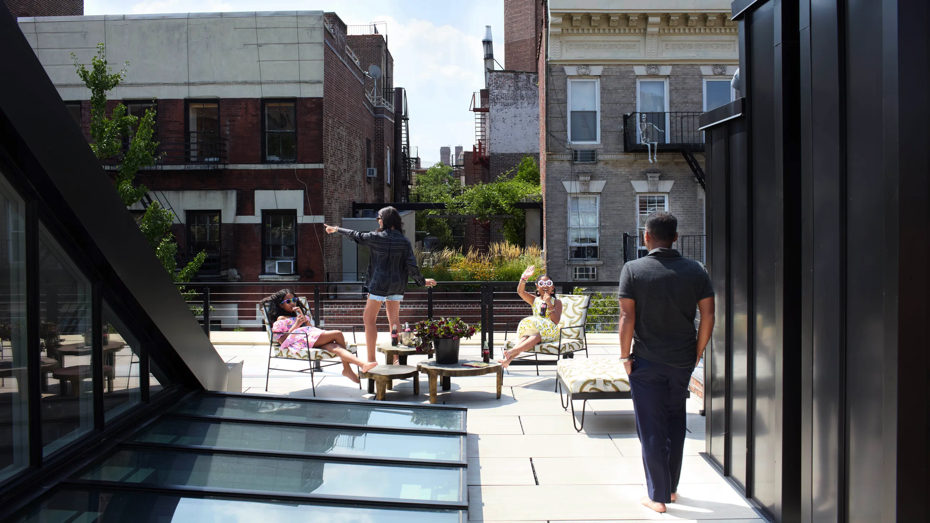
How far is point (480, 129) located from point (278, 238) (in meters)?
20.6

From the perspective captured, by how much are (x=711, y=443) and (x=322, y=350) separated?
4.09m

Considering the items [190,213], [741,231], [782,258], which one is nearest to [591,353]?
[741,231]

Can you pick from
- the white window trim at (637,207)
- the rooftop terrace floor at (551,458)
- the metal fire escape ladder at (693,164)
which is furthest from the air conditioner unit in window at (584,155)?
the rooftop terrace floor at (551,458)

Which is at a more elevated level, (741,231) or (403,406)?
(741,231)

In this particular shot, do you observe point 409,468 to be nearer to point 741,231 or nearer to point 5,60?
point 741,231

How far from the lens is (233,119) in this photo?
59.5ft

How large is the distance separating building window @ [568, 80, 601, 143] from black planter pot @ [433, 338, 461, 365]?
12.6 metres

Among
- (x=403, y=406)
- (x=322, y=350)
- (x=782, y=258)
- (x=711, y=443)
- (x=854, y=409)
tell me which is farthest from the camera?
(x=322, y=350)

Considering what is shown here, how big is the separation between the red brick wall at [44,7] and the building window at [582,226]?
16296 millimetres

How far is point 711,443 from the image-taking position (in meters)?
5.08

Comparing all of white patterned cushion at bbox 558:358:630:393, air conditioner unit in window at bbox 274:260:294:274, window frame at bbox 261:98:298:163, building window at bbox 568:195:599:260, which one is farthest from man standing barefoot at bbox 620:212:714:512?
window frame at bbox 261:98:298:163

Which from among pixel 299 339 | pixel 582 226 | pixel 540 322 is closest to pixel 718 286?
pixel 540 322

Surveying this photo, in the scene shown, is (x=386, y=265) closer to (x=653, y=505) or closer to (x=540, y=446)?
(x=540, y=446)

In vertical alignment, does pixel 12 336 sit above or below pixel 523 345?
above
